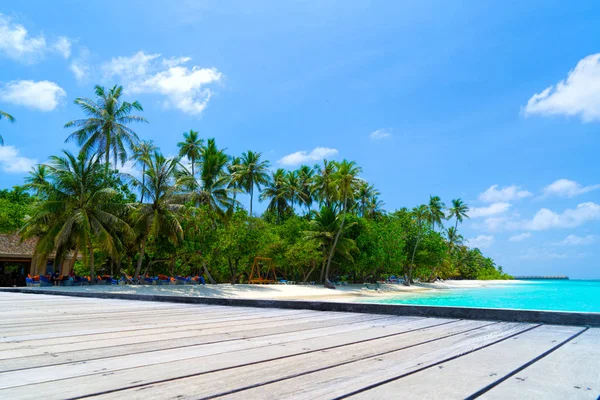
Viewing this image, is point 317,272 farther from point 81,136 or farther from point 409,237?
point 81,136

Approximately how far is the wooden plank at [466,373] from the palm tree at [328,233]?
97.5 feet

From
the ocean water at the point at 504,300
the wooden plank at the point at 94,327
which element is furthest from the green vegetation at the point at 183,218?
the wooden plank at the point at 94,327

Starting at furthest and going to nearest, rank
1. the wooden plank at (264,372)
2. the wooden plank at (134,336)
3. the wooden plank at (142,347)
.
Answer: the wooden plank at (134,336) → the wooden plank at (142,347) → the wooden plank at (264,372)

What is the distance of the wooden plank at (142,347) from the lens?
6.49 ft

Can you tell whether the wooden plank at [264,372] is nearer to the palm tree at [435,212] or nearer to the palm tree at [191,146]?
the palm tree at [191,146]

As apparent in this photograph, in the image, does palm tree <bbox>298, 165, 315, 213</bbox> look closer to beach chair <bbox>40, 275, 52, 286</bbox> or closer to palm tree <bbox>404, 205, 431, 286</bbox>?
palm tree <bbox>404, 205, 431, 286</bbox>

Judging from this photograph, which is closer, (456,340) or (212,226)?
(456,340)

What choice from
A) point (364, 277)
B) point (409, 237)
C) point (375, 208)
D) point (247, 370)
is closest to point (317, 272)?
point (364, 277)

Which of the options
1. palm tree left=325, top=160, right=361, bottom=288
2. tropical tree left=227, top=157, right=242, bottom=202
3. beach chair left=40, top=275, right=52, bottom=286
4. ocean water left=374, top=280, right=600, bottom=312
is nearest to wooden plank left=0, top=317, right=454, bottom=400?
ocean water left=374, top=280, right=600, bottom=312

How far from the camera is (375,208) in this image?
52.7m

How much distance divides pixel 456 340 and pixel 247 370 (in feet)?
4.99

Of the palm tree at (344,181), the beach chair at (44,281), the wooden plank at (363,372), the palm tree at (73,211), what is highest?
the palm tree at (344,181)

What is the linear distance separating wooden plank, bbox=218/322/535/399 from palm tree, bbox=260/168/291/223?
37973mm

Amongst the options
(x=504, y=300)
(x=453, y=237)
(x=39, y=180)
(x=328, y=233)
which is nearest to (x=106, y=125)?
(x=39, y=180)
